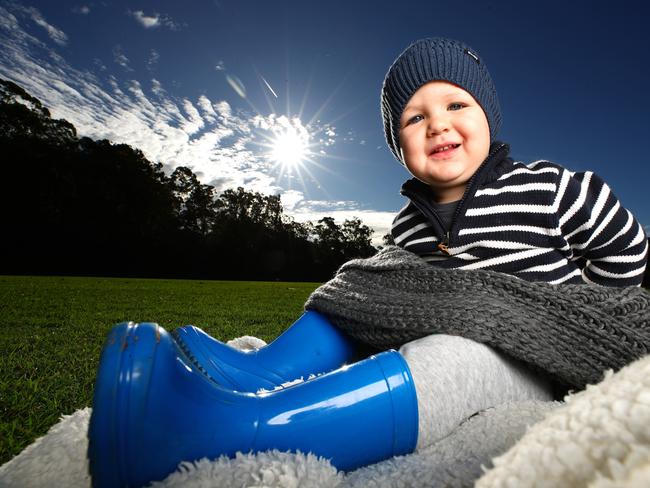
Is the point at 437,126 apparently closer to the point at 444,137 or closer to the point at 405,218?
the point at 444,137

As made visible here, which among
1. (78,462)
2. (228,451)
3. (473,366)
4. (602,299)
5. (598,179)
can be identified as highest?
(598,179)

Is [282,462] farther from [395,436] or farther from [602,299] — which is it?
[602,299]

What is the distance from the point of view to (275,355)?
1.32m

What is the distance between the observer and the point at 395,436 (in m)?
0.88

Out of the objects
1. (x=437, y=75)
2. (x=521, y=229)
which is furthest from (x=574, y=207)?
(x=437, y=75)

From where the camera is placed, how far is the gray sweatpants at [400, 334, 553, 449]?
92cm

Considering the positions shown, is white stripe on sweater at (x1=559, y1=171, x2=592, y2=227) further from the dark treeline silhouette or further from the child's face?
the dark treeline silhouette

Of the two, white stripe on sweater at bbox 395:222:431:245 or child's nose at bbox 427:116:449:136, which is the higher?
child's nose at bbox 427:116:449:136

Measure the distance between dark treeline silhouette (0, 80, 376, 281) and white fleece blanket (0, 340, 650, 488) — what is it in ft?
89.3

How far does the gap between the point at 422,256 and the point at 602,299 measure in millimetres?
596

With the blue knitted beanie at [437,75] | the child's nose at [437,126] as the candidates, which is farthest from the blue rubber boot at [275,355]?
the blue knitted beanie at [437,75]

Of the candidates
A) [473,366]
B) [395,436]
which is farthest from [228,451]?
[473,366]

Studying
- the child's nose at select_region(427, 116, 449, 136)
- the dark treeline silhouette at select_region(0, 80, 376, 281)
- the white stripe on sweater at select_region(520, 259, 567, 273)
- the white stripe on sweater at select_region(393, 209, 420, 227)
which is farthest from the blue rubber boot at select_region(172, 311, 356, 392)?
the dark treeline silhouette at select_region(0, 80, 376, 281)

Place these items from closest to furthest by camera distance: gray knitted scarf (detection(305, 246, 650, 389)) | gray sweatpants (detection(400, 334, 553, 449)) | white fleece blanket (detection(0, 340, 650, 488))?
1. white fleece blanket (detection(0, 340, 650, 488))
2. gray sweatpants (detection(400, 334, 553, 449))
3. gray knitted scarf (detection(305, 246, 650, 389))
